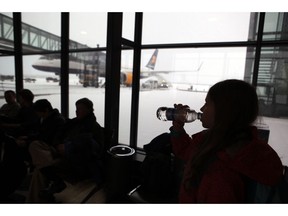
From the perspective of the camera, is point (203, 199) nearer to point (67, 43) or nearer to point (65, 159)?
point (65, 159)

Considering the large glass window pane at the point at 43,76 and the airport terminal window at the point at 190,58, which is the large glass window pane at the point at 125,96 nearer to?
the airport terminal window at the point at 190,58

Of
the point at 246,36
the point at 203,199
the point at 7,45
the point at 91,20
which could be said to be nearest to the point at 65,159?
the point at 203,199

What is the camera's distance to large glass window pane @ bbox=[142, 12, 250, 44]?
2.64 m

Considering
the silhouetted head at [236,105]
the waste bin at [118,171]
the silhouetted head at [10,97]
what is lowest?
the waste bin at [118,171]

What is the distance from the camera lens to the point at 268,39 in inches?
97.7

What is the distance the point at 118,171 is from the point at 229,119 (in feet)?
6.71

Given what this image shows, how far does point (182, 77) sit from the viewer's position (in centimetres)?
316

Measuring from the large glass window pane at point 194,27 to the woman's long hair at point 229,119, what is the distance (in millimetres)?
2205

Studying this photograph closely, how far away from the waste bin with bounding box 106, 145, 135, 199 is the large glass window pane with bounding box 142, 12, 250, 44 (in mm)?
1776

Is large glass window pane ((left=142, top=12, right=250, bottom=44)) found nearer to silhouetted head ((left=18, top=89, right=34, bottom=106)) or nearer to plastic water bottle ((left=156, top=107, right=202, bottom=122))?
plastic water bottle ((left=156, top=107, right=202, bottom=122))

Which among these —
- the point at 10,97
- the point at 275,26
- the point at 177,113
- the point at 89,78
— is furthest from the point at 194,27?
the point at 10,97

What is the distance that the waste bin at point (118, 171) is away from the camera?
252 cm

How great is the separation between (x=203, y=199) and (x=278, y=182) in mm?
296

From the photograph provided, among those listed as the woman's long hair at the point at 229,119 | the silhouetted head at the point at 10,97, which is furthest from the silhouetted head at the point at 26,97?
the woman's long hair at the point at 229,119
